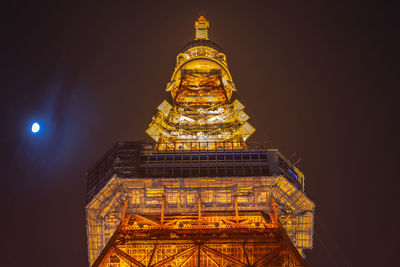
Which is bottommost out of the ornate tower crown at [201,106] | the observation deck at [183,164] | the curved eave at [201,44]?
the observation deck at [183,164]

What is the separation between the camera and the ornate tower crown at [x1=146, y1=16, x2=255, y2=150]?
5147cm

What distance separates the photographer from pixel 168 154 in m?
33.6

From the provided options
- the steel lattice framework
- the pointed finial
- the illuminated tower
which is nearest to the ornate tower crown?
the pointed finial

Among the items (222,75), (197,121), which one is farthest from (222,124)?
(222,75)

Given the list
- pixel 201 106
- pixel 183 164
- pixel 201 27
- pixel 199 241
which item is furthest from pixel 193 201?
pixel 201 27

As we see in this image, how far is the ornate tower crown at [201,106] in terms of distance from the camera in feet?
169

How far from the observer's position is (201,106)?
6219 centimetres

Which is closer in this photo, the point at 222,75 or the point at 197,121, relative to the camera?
the point at 197,121

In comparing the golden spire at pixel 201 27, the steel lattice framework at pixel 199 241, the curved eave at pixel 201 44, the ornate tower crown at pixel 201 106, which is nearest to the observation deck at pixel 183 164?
the steel lattice framework at pixel 199 241

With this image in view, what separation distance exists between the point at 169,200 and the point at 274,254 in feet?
30.6

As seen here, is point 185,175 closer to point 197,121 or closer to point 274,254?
point 274,254

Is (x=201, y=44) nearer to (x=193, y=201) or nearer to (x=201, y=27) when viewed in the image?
(x=201, y=27)

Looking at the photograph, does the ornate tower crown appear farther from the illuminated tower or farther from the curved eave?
the illuminated tower

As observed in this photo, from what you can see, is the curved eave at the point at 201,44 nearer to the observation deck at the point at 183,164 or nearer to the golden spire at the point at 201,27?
the golden spire at the point at 201,27
